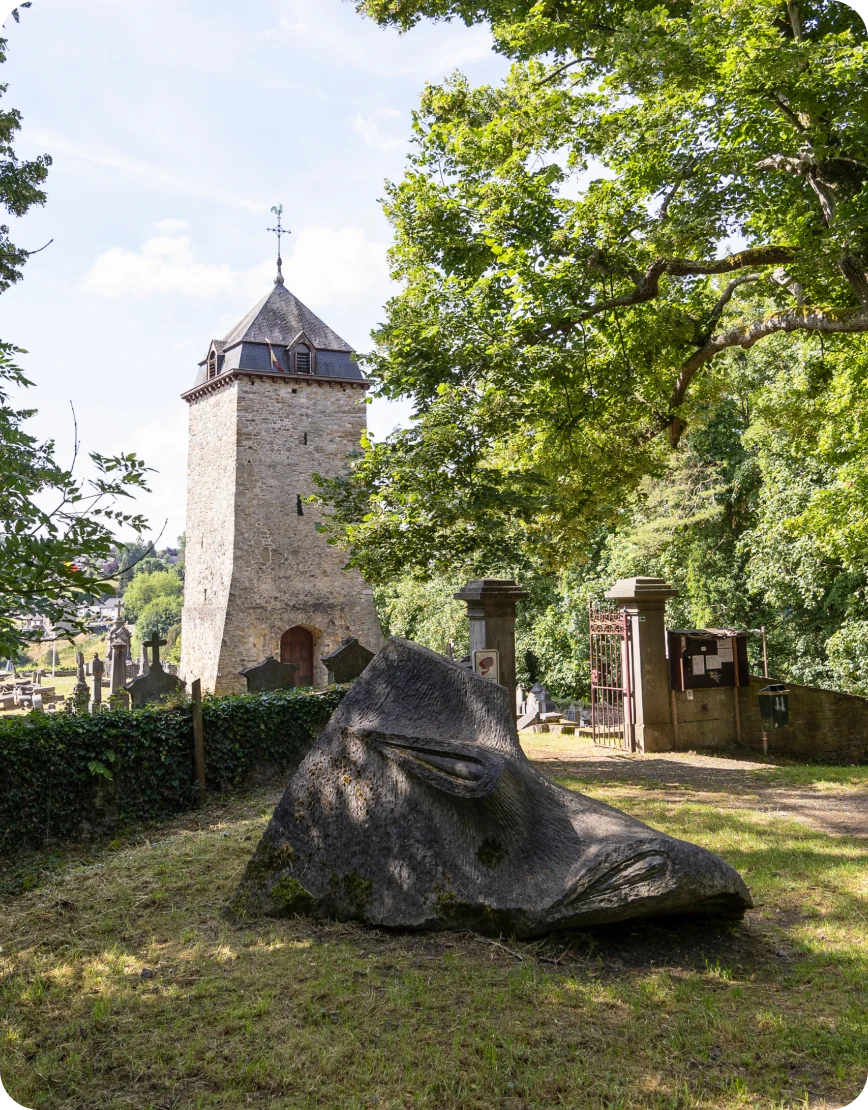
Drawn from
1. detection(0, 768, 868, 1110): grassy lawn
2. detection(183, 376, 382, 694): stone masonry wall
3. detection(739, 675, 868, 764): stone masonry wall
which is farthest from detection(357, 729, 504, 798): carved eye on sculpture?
detection(183, 376, 382, 694): stone masonry wall

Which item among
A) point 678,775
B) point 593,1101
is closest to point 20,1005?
point 593,1101

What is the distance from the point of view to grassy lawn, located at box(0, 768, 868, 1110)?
10.0ft

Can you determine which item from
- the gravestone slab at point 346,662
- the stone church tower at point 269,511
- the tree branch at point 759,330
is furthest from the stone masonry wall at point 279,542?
the tree branch at point 759,330

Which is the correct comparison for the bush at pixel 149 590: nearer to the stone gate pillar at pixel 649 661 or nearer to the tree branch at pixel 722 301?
the stone gate pillar at pixel 649 661

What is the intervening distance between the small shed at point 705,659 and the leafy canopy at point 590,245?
86.5 inches

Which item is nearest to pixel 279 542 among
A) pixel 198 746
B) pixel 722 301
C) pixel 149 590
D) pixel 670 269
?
pixel 198 746

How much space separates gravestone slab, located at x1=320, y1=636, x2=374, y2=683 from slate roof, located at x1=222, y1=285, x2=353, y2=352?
1636 centimetres

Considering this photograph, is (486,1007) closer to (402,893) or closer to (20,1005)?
(402,893)

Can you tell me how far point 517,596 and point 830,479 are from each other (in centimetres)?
945

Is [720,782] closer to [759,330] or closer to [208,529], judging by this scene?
[759,330]

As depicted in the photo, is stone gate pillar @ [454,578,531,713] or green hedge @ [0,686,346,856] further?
stone gate pillar @ [454,578,531,713]

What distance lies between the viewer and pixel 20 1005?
12.7ft

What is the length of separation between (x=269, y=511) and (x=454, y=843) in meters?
21.1

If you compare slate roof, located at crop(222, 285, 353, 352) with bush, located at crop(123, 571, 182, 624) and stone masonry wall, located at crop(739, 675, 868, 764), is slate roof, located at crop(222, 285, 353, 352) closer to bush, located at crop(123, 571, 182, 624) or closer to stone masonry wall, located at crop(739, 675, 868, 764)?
stone masonry wall, located at crop(739, 675, 868, 764)
